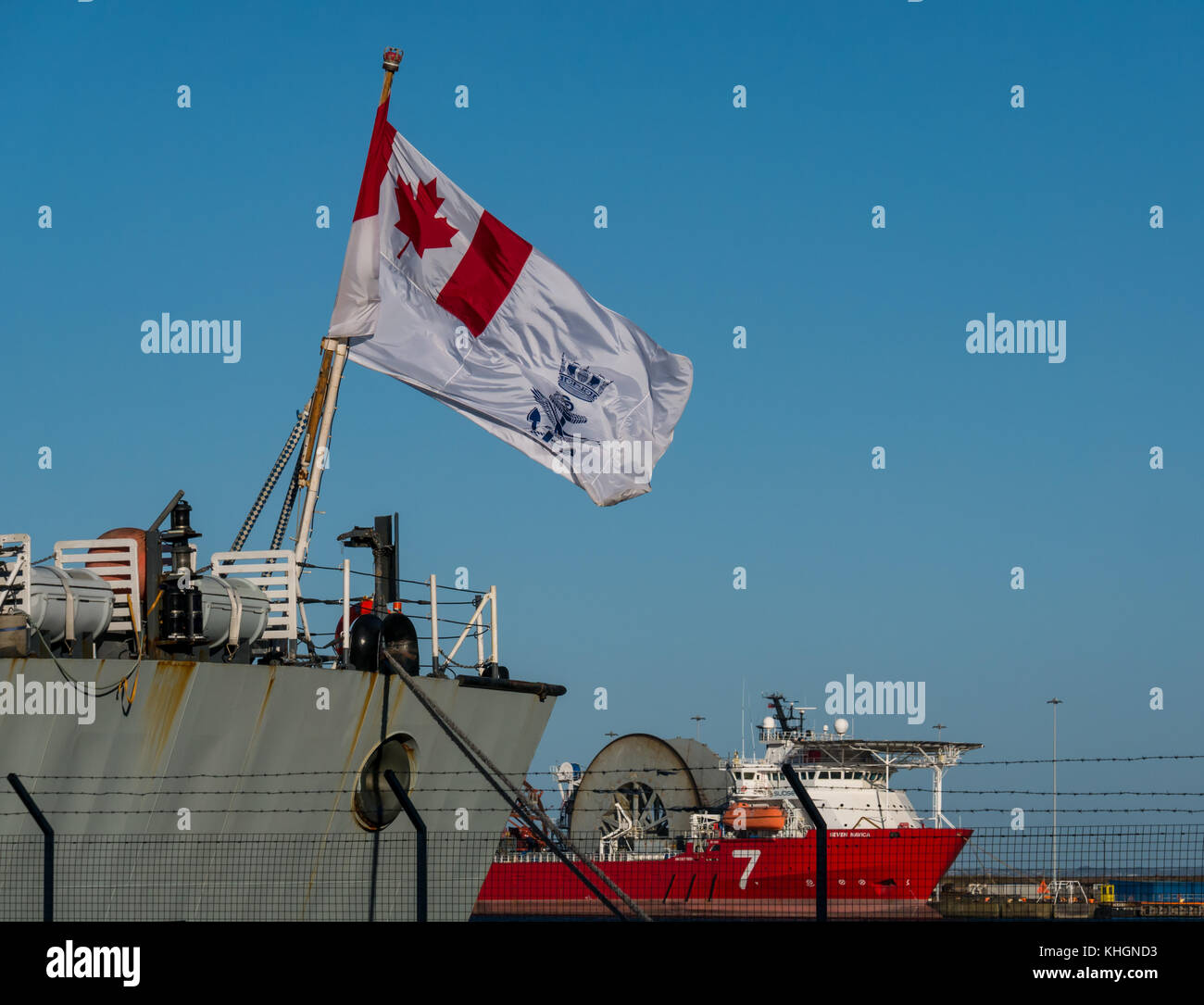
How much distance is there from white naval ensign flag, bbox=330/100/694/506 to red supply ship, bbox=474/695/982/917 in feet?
85.1

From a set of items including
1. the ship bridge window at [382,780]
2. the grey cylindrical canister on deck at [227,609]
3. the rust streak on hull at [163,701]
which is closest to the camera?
the rust streak on hull at [163,701]

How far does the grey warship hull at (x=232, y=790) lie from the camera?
14414 mm

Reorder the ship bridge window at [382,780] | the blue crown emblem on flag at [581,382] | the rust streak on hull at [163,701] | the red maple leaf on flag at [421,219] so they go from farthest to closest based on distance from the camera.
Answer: the blue crown emblem on flag at [581,382]
the red maple leaf on flag at [421,219]
the ship bridge window at [382,780]
the rust streak on hull at [163,701]

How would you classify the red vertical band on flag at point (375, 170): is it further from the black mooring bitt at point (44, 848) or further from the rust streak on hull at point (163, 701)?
the black mooring bitt at point (44, 848)

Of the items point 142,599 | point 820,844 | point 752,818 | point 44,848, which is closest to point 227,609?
point 142,599

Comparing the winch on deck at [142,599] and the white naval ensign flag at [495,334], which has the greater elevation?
the white naval ensign flag at [495,334]

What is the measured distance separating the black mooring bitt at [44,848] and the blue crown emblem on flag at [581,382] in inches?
317

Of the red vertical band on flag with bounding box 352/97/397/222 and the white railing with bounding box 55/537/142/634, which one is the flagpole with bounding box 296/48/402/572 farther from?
the white railing with bounding box 55/537/142/634

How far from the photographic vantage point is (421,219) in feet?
62.1

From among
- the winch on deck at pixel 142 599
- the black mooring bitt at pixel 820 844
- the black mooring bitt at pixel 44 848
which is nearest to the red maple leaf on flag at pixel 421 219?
the winch on deck at pixel 142 599
